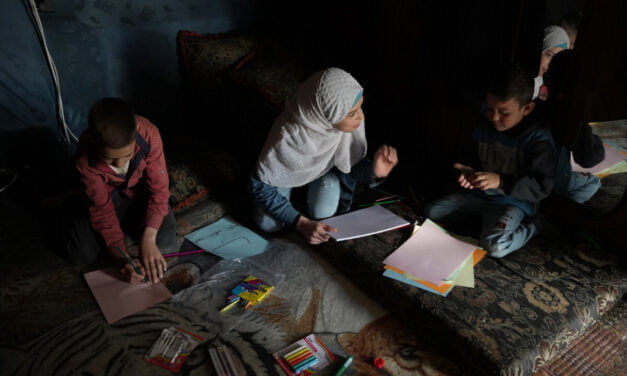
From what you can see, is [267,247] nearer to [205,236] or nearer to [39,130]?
[205,236]

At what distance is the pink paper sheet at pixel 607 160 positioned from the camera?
4.98 feet

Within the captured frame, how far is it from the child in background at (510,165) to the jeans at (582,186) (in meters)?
0.16

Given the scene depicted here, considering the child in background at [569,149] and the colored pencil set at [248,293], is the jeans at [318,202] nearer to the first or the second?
the colored pencil set at [248,293]

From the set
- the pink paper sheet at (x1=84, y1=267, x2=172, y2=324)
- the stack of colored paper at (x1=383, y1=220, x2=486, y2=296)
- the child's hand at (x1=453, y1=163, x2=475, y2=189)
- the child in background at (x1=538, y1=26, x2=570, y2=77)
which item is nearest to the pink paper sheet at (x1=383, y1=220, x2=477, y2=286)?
the stack of colored paper at (x1=383, y1=220, x2=486, y2=296)

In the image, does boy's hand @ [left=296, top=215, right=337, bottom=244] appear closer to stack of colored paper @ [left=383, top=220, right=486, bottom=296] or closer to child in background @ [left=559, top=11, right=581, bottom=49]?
stack of colored paper @ [left=383, top=220, right=486, bottom=296]

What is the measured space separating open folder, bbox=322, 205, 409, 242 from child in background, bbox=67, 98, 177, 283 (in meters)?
0.66

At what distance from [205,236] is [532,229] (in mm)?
1313

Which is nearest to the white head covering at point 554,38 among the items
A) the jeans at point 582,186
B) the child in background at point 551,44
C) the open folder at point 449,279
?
the child in background at point 551,44

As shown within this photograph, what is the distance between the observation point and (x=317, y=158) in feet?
5.71

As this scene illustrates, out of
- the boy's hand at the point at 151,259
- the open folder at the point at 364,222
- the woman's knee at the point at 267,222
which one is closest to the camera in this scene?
the boy's hand at the point at 151,259

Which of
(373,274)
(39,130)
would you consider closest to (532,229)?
(373,274)

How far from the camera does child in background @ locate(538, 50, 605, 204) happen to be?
150 centimetres

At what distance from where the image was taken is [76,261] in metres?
1.62

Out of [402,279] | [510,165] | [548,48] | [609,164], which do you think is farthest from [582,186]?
[402,279]
